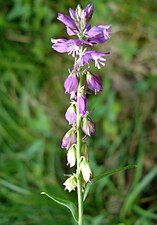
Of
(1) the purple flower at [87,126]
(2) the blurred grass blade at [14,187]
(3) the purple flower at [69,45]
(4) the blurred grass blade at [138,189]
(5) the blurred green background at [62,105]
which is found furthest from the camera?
(5) the blurred green background at [62,105]

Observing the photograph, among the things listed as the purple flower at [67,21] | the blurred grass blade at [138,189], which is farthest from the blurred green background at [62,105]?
the purple flower at [67,21]

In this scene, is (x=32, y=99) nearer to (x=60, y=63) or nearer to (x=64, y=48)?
(x=60, y=63)

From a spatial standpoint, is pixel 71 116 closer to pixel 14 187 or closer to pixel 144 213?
pixel 144 213

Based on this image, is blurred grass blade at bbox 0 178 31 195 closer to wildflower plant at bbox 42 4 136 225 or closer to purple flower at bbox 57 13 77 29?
wildflower plant at bbox 42 4 136 225

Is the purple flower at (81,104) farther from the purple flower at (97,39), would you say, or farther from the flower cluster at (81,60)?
the purple flower at (97,39)

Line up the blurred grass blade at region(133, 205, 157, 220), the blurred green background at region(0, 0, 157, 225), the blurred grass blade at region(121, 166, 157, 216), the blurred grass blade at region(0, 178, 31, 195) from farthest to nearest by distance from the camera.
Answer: the blurred green background at region(0, 0, 157, 225), the blurred grass blade at region(0, 178, 31, 195), the blurred grass blade at region(121, 166, 157, 216), the blurred grass blade at region(133, 205, 157, 220)

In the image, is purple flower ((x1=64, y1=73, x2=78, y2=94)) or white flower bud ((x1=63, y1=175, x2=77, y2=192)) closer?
purple flower ((x1=64, y1=73, x2=78, y2=94))

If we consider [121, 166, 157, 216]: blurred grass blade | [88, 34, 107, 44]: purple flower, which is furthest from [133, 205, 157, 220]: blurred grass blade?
[88, 34, 107, 44]: purple flower
